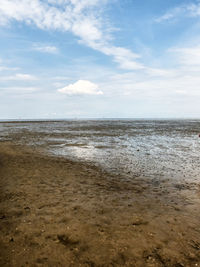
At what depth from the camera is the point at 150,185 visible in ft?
30.4

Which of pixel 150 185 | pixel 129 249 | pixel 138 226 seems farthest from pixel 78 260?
pixel 150 185

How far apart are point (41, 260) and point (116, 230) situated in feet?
7.49

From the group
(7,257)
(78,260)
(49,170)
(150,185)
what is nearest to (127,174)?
(150,185)

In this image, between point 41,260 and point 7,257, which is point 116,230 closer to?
point 41,260

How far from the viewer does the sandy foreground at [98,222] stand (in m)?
4.32

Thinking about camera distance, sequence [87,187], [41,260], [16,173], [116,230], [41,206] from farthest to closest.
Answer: [16,173]
[87,187]
[41,206]
[116,230]
[41,260]

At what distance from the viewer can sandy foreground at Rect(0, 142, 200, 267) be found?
14.2 feet

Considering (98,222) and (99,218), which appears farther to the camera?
(99,218)

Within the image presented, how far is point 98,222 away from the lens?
579cm

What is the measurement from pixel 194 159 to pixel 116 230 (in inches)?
491

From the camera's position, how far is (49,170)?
11.9 m

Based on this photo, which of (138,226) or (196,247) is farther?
(138,226)

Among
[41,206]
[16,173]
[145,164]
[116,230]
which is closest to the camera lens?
Result: [116,230]

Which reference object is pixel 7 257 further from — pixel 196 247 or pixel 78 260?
pixel 196 247
